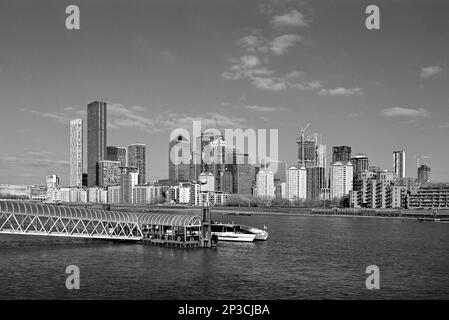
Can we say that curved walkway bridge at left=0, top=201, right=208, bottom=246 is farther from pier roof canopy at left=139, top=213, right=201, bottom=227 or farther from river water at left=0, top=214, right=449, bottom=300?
river water at left=0, top=214, right=449, bottom=300

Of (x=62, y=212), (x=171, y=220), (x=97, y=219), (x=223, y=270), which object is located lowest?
(x=223, y=270)

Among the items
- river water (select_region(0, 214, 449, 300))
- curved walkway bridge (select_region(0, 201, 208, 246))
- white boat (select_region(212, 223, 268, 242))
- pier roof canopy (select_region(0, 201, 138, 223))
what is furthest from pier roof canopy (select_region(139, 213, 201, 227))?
white boat (select_region(212, 223, 268, 242))

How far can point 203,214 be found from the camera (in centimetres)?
7281

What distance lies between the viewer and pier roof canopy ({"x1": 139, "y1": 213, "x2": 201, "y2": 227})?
75625 mm

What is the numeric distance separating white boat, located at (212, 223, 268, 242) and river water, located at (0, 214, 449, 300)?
3440 mm

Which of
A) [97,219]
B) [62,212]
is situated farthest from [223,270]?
[62,212]

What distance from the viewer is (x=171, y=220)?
7762 centimetres

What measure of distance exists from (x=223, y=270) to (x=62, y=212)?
1269 inches

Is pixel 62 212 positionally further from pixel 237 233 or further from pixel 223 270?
pixel 223 270

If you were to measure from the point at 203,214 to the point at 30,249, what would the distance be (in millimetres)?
23723

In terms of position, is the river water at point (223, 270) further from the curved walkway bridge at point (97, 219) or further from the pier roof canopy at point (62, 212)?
the pier roof canopy at point (62, 212)
